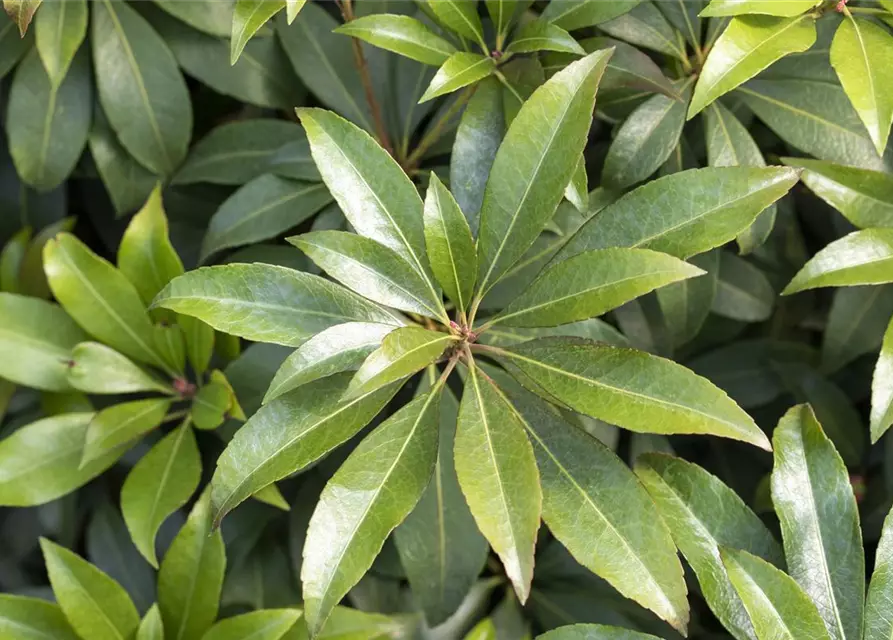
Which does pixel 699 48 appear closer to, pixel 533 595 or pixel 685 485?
pixel 685 485

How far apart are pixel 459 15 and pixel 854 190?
48 centimetres

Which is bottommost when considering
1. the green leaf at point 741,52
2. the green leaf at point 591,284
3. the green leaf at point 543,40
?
the green leaf at point 591,284

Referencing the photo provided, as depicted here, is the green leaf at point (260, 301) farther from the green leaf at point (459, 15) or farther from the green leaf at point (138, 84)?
the green leaf at point (138, 84)

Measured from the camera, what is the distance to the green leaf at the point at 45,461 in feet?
2.94

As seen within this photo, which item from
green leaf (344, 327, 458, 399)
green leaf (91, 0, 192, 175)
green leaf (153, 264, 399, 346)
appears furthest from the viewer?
green leaf (91, 0, 192, 175)

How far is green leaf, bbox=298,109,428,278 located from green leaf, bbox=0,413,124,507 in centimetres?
48

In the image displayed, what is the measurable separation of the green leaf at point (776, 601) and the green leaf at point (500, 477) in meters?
0.21

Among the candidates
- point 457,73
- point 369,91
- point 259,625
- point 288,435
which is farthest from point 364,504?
point 369,91

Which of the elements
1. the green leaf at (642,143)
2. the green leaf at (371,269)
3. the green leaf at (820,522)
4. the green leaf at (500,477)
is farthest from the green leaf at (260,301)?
the green leaf at (820,522)

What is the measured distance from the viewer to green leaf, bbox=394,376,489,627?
2.92 feet

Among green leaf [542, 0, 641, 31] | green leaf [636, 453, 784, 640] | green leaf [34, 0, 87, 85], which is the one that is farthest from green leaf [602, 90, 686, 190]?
green leaf [34, 0, 87, 85]

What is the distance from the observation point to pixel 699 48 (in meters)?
0.89

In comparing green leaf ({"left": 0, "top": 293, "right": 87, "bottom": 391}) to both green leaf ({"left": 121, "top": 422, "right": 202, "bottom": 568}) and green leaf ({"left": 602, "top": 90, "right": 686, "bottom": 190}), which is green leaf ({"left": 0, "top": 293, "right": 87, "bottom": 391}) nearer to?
green leaf ({"left": 121, "top": 422, "right": 202, "bottom": 568})

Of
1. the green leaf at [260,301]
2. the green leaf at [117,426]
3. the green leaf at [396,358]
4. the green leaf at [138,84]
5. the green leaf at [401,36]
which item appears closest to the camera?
the green leaf at [396,358]
